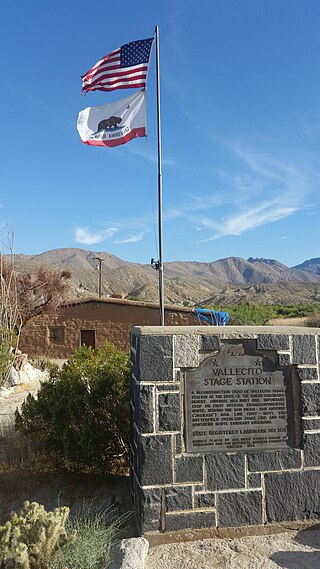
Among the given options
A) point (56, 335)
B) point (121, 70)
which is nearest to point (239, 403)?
point (121, 70)

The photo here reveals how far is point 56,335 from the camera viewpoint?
1983 cm

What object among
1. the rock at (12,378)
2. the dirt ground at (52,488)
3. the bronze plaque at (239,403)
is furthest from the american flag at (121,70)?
the bronze plaque at (239,403)

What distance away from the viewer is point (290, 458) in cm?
397

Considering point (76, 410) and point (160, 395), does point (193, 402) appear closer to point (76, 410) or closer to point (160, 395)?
point (160, 395)

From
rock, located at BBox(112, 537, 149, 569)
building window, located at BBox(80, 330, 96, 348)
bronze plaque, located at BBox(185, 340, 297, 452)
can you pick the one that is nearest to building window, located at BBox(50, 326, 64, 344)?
building window, located at BBox(80, 330, 96, 348)

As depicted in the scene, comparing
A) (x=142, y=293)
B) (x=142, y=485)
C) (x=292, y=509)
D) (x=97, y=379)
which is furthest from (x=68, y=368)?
(x=142, y=293)

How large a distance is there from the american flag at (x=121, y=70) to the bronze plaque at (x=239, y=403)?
899 centimetres

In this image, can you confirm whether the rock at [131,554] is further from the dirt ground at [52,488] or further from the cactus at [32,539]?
the dirt ground at [52,488]

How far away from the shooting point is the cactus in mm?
3057

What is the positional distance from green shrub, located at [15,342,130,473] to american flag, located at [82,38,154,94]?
26.9 ft

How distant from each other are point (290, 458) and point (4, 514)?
A: 274 cm

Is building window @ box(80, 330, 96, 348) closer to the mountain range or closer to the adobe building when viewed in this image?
the adobe building

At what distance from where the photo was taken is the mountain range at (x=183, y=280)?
64312mm

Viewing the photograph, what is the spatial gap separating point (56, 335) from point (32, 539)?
Result: 17.0 meters
